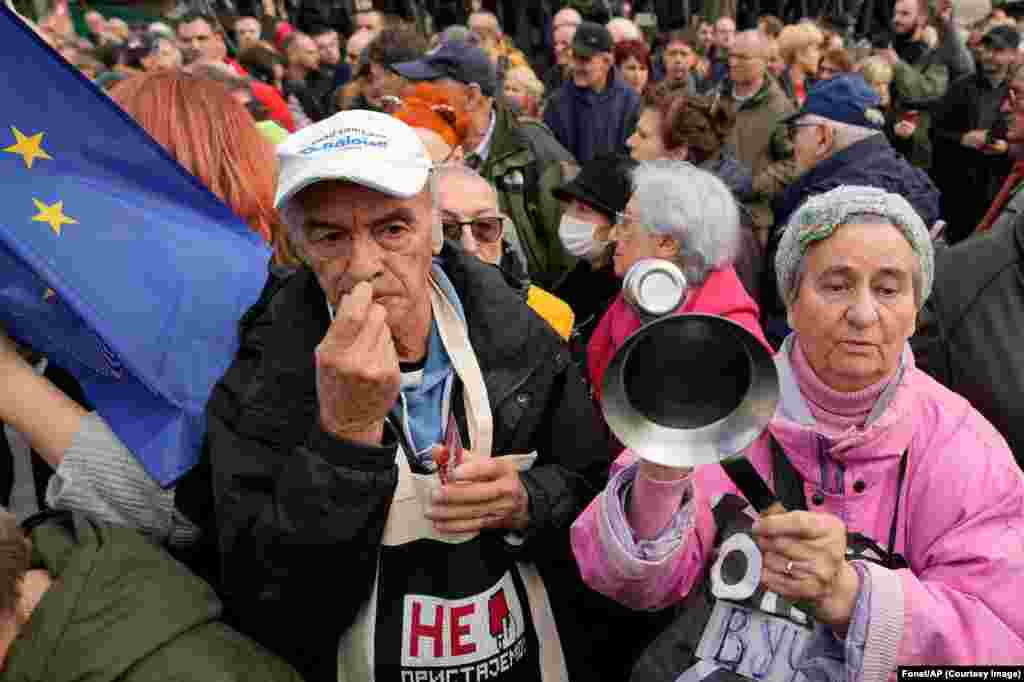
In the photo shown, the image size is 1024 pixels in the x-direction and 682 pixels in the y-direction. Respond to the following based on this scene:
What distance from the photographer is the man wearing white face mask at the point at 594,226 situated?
3.80 metres

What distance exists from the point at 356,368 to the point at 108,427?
32.7 inches

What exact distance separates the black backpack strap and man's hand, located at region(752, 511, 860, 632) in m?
0.34

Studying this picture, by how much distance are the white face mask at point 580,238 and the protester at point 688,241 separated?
1.77 feet

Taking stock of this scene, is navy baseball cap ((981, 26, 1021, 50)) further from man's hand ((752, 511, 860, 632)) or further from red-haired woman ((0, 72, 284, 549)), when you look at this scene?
man's hand ((752, 511, 860, 632))

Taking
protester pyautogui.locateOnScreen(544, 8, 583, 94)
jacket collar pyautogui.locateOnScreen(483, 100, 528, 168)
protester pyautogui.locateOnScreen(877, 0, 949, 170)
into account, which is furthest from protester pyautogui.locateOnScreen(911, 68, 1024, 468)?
protester pyautogui.locateOnScreen(544, 8, 583, 94)

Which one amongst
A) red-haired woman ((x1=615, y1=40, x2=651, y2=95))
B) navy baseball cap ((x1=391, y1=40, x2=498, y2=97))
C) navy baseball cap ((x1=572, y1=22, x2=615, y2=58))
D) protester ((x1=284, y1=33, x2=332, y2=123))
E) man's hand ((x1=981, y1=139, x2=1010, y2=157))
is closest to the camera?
navy baseball cap ((x1=391, y1=40, x2=498, y2=97))

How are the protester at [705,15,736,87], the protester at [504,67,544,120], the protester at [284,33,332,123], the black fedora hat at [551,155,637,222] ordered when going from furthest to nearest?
the protester at [705,15,736,87]
the protester at [284,33,332,123]
the protester at [504,67,544,120]
the black fedora hat at [551,155,637,222]

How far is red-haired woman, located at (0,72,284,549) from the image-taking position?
2070 mm

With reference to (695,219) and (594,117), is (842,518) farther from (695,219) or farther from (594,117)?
(594,117)

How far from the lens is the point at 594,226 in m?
3.85

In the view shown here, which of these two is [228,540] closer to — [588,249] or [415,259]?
[415,259]

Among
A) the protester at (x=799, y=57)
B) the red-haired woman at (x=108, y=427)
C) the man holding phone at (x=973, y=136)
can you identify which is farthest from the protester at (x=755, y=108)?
the red-haired woman at (x=108, y=427)

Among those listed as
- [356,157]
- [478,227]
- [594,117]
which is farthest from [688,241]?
[594,117]

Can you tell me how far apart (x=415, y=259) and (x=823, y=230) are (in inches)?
34.2
